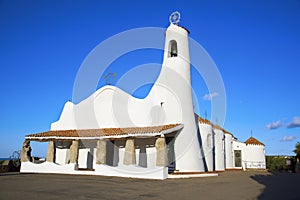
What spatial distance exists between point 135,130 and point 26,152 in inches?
360

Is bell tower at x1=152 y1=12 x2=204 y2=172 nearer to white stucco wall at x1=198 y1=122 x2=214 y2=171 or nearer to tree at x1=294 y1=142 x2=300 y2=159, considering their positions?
white stucco wall at x1=198 y1=122 x2=214 y2=171

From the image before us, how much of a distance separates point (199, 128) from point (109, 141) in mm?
7576

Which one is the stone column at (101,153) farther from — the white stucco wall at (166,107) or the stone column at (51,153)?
the stone column at (51,153)

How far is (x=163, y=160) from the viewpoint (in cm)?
1492

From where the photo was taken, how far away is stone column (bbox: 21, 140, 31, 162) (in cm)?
1948

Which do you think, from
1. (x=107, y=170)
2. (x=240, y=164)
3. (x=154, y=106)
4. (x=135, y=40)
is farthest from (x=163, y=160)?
(x=240, y=164)

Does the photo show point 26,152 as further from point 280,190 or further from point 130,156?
point 280,190

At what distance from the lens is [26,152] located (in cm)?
1978

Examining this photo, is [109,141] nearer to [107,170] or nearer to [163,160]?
[107,170]

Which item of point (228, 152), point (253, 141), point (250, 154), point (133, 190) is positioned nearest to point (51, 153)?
point (133, 190)

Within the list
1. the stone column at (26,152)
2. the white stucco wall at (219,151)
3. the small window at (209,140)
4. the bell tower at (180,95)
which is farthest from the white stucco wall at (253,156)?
the stone column at (26,152)

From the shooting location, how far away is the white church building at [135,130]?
1703cm

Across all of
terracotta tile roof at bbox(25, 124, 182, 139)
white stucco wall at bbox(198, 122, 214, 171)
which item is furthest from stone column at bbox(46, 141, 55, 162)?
white stucco wall at bbox(198, 122, 214, 171)

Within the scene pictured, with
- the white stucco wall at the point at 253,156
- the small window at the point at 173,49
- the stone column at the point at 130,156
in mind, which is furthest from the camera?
the white stucco wall at the point at 253,156
